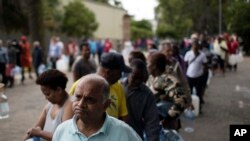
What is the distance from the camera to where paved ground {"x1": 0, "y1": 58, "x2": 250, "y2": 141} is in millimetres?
8875

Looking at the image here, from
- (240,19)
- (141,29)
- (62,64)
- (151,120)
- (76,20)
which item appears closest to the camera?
(151,120)

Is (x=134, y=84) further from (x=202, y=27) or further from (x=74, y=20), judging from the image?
(x=74, y=20)

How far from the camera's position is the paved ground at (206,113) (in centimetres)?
888

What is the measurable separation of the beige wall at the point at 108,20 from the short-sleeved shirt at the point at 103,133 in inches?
2226

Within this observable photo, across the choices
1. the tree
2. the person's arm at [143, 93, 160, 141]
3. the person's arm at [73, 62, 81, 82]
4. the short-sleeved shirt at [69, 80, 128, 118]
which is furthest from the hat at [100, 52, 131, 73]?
the tree

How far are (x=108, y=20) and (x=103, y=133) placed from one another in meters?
66.1

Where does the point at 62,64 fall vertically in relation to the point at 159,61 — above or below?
below

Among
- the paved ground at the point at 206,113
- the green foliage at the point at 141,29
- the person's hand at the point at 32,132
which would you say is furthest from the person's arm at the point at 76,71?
the green foliage at the point at 141,29

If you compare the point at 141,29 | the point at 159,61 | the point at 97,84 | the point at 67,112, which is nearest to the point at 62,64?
the point at 159,61

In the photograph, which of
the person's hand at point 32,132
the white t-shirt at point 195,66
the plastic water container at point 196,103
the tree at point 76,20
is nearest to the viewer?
the person's hand at point 32,132

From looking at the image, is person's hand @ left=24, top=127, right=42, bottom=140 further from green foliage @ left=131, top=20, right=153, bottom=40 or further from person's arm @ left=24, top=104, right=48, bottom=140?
green foliage @ left=131, top=20, right=153, bottom=40

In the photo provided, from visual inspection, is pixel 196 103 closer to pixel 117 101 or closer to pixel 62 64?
pixel 117 101

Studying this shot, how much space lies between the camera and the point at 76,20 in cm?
4691

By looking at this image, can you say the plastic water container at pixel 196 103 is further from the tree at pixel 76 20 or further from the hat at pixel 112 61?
the tree at pixel 76 20
